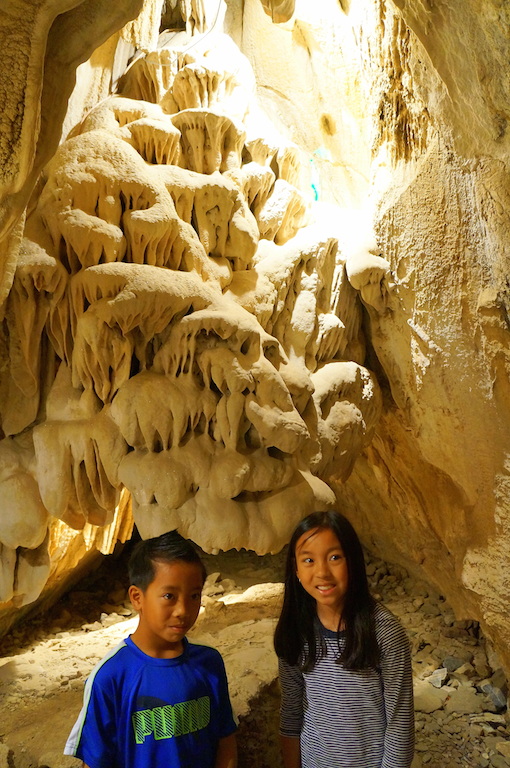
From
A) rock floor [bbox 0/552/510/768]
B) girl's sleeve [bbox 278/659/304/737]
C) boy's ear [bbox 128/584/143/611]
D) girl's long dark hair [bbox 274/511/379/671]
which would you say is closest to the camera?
boy's ear [bbox 128/584/143/611]

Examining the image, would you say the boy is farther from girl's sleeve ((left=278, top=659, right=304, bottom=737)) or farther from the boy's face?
girl's sleeve ((left=278, top=659, right=304, bottom=737))

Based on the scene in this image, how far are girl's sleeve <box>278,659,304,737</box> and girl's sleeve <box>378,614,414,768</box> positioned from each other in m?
0.31

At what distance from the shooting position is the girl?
185 centimetres

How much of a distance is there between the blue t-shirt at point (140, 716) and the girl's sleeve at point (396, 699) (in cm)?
59

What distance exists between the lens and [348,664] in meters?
1.85

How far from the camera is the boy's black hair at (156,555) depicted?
1707mm

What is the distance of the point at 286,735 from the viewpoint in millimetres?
2053

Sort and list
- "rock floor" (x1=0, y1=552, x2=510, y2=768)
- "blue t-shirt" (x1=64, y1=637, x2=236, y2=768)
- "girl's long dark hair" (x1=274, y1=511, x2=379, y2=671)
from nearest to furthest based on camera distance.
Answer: "blue t-shirt" (x1=64, y1=637, x2=236, y2=768), "girl's long dark hair" (x1=274, y1=511, x2=379, y2=671), "rock floor" (x1=0, y1=552, x2=510, y2=768)

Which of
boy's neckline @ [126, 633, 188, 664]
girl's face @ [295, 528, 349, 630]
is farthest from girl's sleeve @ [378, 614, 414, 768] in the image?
boy's neckline @ [126, 633, 188, 664]

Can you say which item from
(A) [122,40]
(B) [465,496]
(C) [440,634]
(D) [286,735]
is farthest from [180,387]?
(C) [440,634]

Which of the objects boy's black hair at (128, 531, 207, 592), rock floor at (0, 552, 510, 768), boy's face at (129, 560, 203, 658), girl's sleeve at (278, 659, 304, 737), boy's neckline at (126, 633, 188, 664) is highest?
boy's black hair at (128, 531, 207, 592)

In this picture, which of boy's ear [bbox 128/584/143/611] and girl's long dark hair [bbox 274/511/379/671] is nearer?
boy's ear [bbox 128/584/143/611]

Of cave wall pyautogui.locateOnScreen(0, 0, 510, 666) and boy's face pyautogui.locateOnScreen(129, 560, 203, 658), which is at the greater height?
cave wall pyautogui.locateOnScreen(0, 0, 510, 666)

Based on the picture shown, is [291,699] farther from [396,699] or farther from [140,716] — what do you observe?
[140,716]
